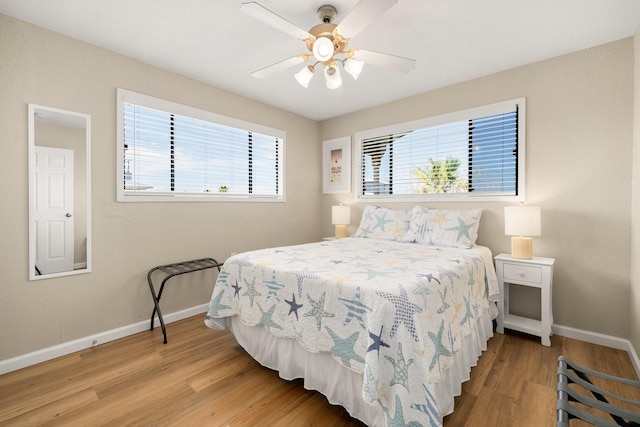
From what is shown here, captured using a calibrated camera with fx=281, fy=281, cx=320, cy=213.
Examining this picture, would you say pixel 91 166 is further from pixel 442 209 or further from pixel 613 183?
pixel 613 183

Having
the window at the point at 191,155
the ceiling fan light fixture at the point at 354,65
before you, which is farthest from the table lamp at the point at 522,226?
the window at the point at 191,155

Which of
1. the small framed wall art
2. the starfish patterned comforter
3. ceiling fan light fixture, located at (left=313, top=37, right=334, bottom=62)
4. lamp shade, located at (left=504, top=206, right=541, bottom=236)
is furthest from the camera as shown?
the small framed wall art

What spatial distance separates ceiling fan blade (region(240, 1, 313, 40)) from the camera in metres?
1.53

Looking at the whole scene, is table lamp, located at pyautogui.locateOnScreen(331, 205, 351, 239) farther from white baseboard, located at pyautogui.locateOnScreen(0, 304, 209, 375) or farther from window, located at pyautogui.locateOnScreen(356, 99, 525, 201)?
white baseboard, located at pyautogui.locateOnScreen(0, 304, 209, 375)

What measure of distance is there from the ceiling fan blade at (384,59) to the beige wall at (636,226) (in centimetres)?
182

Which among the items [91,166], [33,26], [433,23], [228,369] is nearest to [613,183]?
[433,23]

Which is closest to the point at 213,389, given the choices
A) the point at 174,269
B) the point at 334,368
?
the point at 334,368

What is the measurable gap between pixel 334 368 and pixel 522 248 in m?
2.04

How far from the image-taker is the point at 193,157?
126 inches

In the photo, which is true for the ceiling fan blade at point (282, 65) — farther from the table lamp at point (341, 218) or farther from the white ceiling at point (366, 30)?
the table lamp at point (341, 218)

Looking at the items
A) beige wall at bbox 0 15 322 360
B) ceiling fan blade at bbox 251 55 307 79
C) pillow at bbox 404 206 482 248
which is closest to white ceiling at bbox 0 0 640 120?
beige wall at bbox 0 15 322 360

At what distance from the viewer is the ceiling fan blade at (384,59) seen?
6.42 ft

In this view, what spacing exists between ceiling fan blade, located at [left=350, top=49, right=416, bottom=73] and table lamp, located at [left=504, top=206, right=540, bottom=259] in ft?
5.22

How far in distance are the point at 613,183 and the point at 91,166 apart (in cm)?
445
